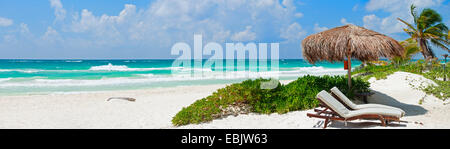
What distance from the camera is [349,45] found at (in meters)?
6.54

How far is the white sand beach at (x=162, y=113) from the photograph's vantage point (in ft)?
18.8

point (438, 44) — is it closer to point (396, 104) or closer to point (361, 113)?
point (396, 104)

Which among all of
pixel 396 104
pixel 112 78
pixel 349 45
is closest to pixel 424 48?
pixel 396 104

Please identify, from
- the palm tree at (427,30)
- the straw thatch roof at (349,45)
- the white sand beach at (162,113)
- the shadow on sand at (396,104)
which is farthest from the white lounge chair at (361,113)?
the palm tree at (427,30)

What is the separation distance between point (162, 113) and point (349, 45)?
5.17 meters

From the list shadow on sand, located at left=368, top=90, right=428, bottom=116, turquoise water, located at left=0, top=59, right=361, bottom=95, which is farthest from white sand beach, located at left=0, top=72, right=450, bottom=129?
turquoise water, located at left=0, top=59, right=361, bottom=95

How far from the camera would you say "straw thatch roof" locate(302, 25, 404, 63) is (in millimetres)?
6250

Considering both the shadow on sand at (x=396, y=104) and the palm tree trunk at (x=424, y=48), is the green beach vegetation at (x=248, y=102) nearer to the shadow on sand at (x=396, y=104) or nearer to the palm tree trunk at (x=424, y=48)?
the shadow on sand at (x=396, y=104)

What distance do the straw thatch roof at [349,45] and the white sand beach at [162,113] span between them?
1.51 meters

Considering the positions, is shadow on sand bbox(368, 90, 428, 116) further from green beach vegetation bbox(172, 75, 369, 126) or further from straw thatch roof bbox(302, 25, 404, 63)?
green beach vegetation bbox(172, 75, 369, 126)

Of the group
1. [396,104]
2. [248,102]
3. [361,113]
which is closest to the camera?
[361,113]
